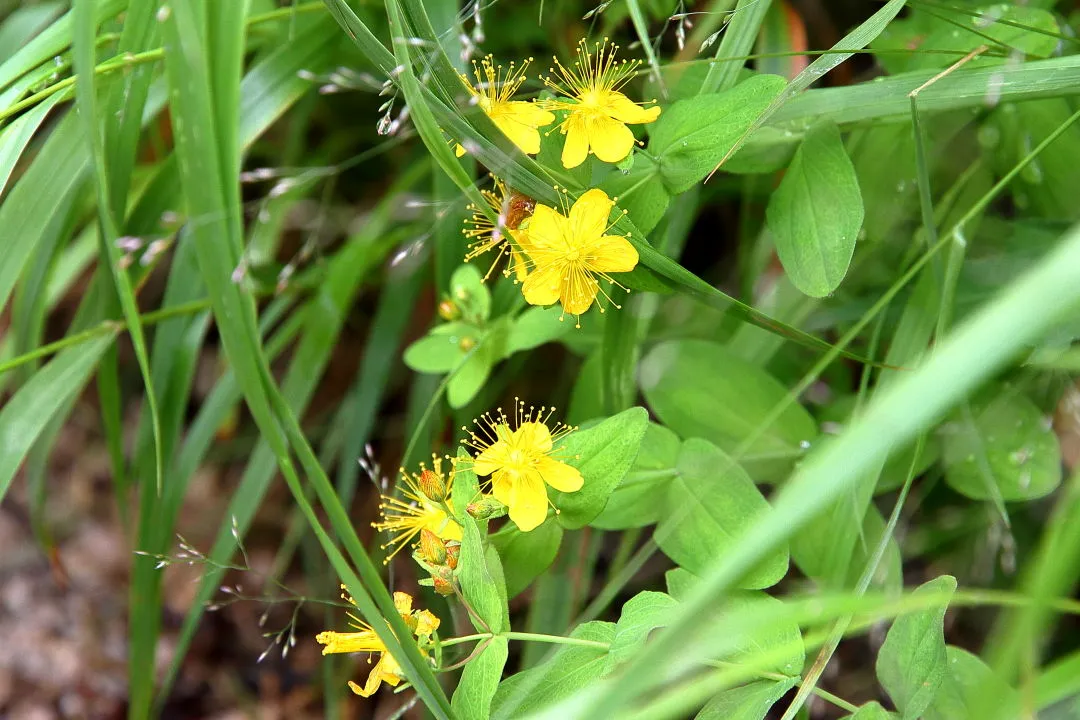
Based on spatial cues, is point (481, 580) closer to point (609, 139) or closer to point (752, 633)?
point (752, 633)

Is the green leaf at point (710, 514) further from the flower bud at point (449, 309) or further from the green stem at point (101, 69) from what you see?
the green stem at point (101, 69)

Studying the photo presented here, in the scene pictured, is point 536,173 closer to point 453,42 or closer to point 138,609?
point 453,42

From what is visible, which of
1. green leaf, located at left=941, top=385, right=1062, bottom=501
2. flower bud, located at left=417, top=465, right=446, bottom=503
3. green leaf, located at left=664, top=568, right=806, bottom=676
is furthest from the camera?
green leaf, located at left=941, top=385, right=1062, bottom=501

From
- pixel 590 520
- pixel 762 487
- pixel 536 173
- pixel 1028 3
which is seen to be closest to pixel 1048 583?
pixel 590 520

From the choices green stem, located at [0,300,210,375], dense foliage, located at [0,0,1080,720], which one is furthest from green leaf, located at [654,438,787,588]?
green stem, located at [0,300,210,375]

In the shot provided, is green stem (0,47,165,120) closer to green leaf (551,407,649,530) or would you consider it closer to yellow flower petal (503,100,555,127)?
yellow flower petal (503,100,555,127)

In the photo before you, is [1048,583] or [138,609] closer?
[1048,583]

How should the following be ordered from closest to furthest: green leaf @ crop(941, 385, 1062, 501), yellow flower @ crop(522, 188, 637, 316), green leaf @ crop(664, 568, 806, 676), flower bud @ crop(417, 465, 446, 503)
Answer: green leaf @ crop(664, 568, 806, 676) < yellow flower @ crop(522, 188, 637, 316) < flower bud @ crop(417, 465, 446, 503) < green leaf @ crop(941, 385, 1062, 501)
